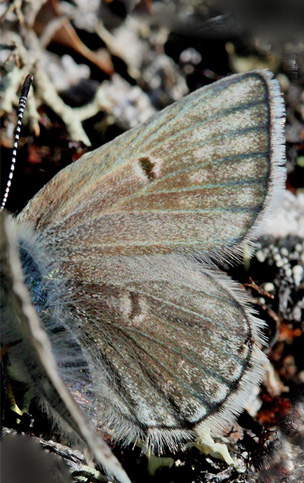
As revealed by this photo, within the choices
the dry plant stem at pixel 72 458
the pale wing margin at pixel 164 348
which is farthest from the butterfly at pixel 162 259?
the dry plant stem at pixel 72 458

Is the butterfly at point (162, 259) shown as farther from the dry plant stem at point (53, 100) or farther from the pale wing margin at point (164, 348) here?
the dry plant stem at point (53, 100)

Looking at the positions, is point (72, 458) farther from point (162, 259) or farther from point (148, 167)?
point (148, 167)

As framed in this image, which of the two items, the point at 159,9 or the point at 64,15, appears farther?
the point at 159,9

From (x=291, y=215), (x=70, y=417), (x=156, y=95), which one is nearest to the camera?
(x=70, y=417)

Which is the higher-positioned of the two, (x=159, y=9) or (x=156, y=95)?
(x=159, y=9)

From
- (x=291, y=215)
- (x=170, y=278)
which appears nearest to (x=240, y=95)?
(x=170, y=278)

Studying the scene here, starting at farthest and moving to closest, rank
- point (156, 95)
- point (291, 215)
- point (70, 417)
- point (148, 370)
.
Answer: point (156, 95)
point (291, 215)
point (148, 370)
point (70, 417)

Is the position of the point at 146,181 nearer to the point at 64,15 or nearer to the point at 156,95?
the point at 156,95
